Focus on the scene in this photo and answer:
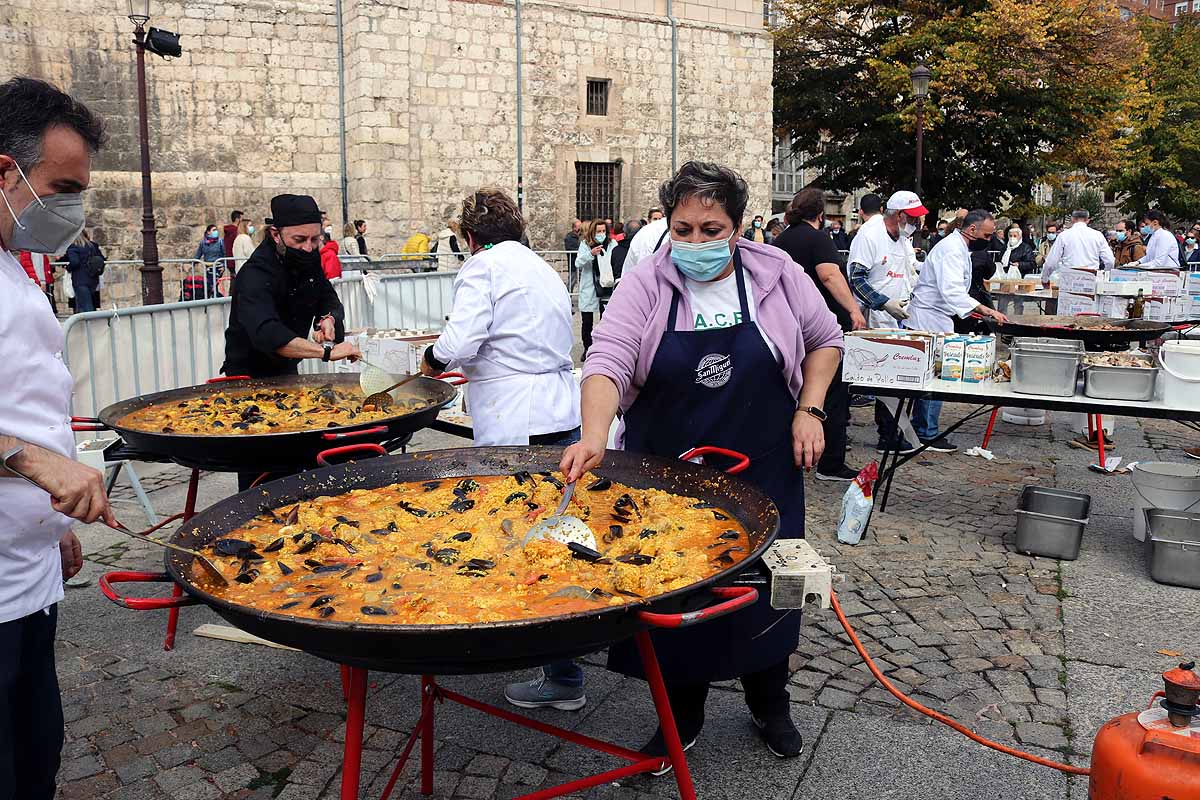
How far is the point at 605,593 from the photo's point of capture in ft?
7.79

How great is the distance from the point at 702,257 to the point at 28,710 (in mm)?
2274

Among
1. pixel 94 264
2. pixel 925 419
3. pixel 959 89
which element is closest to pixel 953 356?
pixel 925 419

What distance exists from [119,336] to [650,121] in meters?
20.6

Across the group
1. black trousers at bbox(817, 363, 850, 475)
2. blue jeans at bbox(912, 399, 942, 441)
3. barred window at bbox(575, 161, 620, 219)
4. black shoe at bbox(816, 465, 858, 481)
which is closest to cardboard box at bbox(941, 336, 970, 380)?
black trousers at bbox(817, 363, 850, 475)

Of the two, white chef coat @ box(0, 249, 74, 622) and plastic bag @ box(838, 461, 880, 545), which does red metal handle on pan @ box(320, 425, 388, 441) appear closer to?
white chef coat @ box(0, 249, 74, 622)

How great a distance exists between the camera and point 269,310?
16.2 ft

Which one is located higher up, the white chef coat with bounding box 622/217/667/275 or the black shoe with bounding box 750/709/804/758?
the white chef coat with bounding box 622/217/667/275

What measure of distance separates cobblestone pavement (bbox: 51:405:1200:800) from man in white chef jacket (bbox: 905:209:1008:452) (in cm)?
264

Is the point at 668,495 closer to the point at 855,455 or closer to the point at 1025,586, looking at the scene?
the point at 1025,586

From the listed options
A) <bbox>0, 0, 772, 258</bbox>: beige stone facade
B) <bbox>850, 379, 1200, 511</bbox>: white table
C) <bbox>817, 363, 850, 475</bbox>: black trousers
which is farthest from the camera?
<bbox>0, 0, 772, 258</bbox>: beige stone facade

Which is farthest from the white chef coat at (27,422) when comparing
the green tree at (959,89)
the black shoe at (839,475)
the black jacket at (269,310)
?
the green tree at (959,89)

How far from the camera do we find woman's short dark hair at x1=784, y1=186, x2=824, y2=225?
7.70m

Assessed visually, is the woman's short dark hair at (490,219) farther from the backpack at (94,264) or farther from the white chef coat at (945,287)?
the backpack at (94,264)

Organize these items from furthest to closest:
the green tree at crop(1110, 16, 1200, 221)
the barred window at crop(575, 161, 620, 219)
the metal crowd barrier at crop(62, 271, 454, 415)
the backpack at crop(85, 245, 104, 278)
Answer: the green tree at crop(1110, 16, 1200, 221) < the barred window at crop(575, 161, 620, 219) < the backpack at crop(85, 245, 104, 278) < the metal crowd barrier at crop(62, 271, 454, 415)
